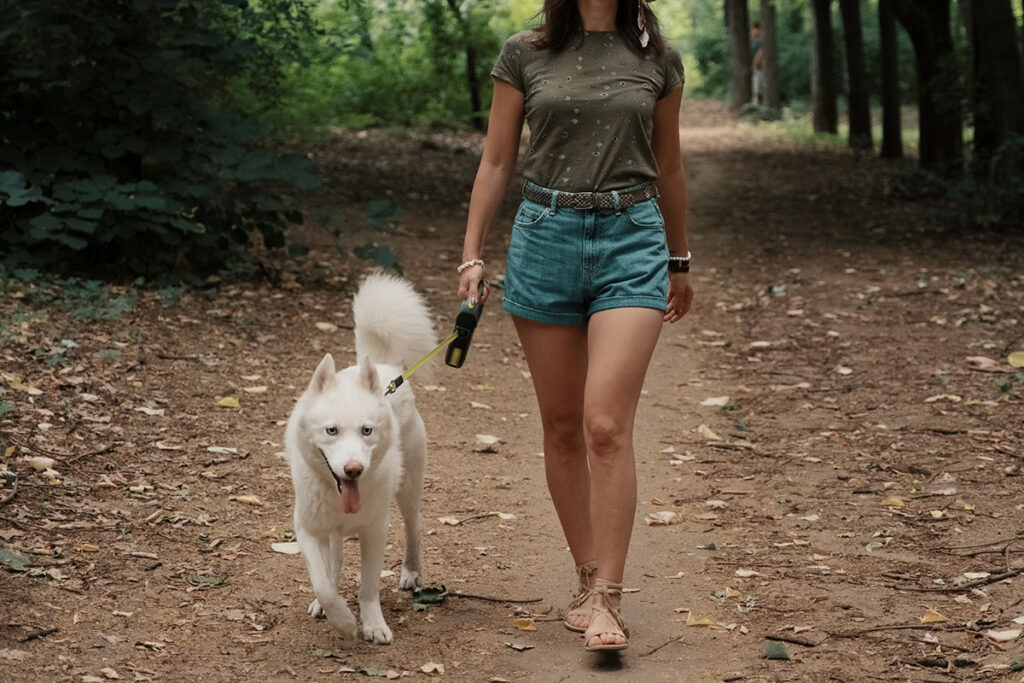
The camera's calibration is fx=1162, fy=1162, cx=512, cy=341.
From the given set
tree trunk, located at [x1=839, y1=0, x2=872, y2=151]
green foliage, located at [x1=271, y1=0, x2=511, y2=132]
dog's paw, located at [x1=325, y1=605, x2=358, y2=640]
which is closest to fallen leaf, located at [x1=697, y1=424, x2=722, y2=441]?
dog's paw, located at [x1=325, y1=605, x2=358, y2=640]

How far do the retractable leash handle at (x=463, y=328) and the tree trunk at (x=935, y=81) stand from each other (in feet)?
40.5

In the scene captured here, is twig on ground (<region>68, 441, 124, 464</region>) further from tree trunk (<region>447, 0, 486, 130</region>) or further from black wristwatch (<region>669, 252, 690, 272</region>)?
tree trunk (<region>447, 0, 486, 130</region>)

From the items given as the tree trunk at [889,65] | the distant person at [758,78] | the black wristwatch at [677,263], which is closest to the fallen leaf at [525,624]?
the black wristwatch at [677,263]

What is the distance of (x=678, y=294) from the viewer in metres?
4.43

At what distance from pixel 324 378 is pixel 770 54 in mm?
28732

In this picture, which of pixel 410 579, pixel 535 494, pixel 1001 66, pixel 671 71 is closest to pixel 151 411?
pixel 535 494

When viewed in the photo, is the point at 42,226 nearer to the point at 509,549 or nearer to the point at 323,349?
the point at 323,349

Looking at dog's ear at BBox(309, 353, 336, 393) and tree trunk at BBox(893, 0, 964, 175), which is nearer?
dog's ear at BBox(309, 353, 336, 393)

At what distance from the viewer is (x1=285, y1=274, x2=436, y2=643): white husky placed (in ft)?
13.3

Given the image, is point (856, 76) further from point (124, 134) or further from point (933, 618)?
point (933, 618)

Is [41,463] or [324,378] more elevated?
[324,378]

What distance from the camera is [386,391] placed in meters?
4.37

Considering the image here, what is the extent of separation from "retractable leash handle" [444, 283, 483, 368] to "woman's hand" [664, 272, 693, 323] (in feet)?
2.36

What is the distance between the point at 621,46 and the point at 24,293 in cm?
559
